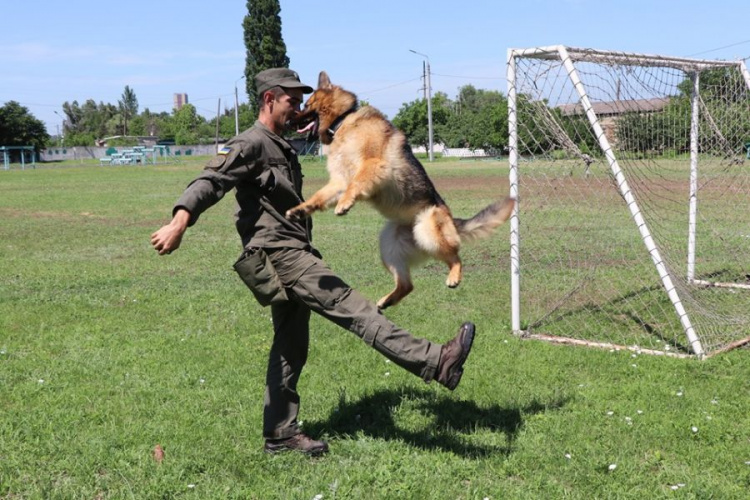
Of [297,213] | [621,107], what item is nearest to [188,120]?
[621,107]

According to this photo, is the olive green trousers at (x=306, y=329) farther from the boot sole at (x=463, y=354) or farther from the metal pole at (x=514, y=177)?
the metal pole at (x=514, y=177)

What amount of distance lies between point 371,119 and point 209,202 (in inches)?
54.6

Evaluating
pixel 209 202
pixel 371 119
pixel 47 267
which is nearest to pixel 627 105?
pixel 371 119

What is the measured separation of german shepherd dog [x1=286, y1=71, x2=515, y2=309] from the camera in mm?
→ 4160

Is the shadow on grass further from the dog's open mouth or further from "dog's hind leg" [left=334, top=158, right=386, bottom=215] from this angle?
the dog's open mouth

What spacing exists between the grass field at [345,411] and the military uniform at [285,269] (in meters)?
0.54

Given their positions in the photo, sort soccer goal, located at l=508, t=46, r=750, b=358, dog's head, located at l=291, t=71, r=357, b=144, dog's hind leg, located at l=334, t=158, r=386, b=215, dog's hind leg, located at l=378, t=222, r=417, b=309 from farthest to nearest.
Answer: soccer goal, located at l=508, t=46, r=750, b=358, dog's hind leg, located at l=378, t=222, r=417, b=309, dog's head, located at l=291, t=71, r=357, b=144, dog's hind leg, located at l=334, t=158, r=386, b=215

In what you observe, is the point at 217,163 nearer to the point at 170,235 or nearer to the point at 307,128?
the point at 170,235

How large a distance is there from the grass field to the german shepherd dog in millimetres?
1042

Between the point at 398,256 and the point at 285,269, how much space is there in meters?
1.11

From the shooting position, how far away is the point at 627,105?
289 inches

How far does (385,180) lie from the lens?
4168mm

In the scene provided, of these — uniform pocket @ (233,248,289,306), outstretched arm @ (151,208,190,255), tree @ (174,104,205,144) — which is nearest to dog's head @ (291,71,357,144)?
uniform pocket @ (233,248,289,306)

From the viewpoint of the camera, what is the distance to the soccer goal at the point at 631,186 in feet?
20.9
